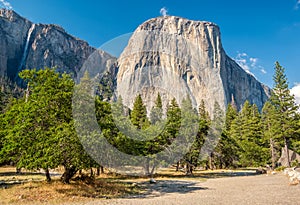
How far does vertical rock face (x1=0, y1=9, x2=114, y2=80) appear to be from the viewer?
372 ft

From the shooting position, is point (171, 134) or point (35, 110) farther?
point (171, 134)

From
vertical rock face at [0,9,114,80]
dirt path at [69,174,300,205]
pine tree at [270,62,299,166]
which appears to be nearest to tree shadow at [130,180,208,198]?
dirt path at [69,174,300,205]

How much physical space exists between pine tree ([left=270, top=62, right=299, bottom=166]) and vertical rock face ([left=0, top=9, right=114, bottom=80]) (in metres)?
107

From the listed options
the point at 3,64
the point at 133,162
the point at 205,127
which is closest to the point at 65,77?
the point at 133,162

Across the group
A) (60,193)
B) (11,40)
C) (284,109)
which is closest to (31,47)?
(11,40)

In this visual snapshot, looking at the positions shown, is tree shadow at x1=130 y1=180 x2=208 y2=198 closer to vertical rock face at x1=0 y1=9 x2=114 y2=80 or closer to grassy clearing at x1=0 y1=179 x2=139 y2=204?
grassy clearing at x1=0 y1=179 x2=139 y2=204

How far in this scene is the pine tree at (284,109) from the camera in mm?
32219

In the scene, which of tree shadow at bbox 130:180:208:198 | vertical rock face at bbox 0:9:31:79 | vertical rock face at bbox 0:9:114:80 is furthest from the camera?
vertical rock face at bbox 0:9:114:80

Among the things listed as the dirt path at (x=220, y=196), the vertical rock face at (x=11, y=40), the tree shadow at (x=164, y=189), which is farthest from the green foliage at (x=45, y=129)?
the vertical rock face at (x=11, y=40)

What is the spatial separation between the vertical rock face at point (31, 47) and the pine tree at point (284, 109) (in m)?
107

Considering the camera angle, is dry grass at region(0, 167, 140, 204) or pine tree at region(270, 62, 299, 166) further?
pine tree at region(270, 62, 299, 166)

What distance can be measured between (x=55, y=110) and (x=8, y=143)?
302 centimetres

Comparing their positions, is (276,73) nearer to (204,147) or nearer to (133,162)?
(204,147)

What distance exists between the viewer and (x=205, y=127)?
1181 inches
